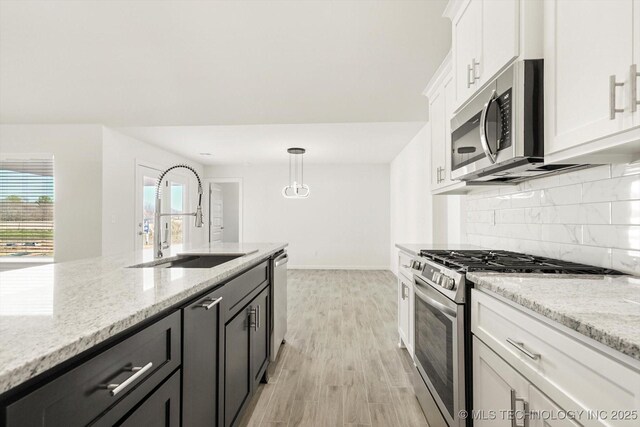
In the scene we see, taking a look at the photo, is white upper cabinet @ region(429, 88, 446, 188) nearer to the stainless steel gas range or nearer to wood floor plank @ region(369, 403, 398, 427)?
the stainless steel gas range

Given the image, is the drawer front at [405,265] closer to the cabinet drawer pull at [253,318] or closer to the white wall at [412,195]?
the cabinet drawer pull at [253,318]

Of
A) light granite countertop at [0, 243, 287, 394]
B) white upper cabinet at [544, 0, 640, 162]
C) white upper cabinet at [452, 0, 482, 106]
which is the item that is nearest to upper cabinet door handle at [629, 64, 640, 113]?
white upper cabinet at [544, 0, 640, 162]

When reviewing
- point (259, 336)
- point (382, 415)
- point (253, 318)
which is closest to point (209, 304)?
point (253, 318)

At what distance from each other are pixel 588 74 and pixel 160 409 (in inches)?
64.2

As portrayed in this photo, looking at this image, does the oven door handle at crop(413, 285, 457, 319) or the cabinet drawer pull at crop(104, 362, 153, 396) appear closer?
the cabinet drawer pull at crop(104, 362, 153, 396)

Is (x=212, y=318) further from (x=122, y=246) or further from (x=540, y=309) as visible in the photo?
(x=122, y=246)

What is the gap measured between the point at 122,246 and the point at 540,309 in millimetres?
5225

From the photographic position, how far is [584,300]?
2.90ft

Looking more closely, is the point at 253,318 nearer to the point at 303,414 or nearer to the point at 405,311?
the point at 303,414

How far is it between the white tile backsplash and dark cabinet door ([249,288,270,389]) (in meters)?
1.62

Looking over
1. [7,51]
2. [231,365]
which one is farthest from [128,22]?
[231,365]

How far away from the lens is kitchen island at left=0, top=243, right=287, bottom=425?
1.77 ft

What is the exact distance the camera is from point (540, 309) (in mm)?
852

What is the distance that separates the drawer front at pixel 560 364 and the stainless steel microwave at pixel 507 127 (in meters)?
0.62
